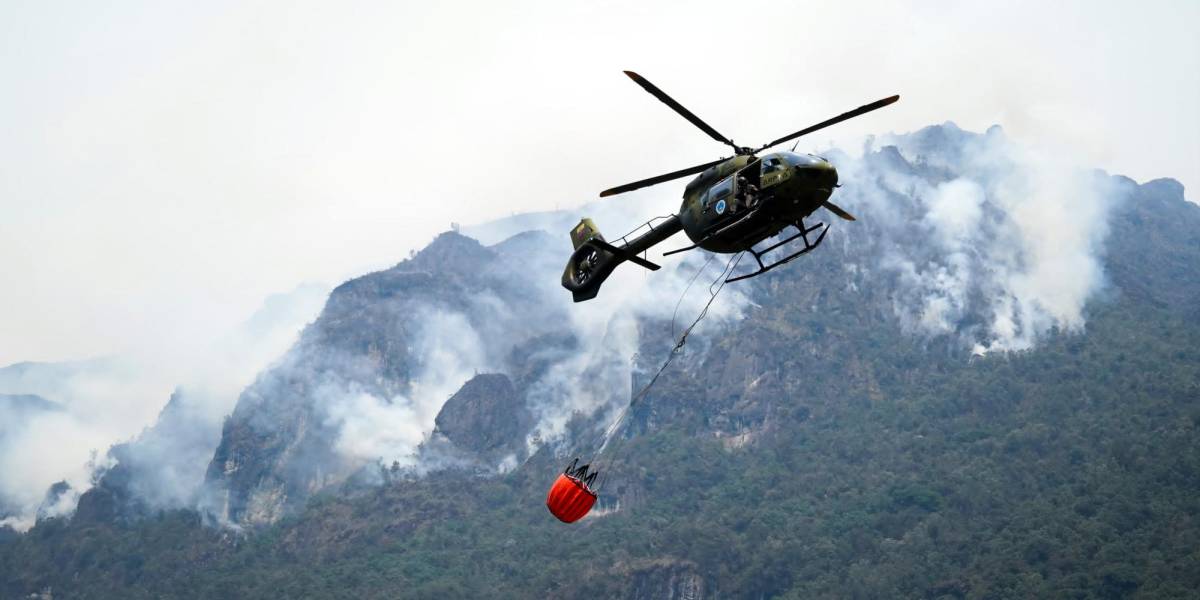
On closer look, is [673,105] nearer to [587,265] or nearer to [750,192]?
[750,192]

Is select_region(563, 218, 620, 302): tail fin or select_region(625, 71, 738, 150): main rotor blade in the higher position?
select_region(625, 71, 738, 150): main rotor blade

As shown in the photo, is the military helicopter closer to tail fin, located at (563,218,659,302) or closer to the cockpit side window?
the cockpit side window

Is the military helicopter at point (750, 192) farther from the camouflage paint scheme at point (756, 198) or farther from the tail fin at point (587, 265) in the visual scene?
the tail fin at point (587, 265)

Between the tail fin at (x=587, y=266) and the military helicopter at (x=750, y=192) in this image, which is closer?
the military helicopter at (x=750, y=192)

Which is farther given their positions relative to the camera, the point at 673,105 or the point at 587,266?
the point at 587,266

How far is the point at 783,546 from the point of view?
196m

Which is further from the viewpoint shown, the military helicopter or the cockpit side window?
the cockpit side window

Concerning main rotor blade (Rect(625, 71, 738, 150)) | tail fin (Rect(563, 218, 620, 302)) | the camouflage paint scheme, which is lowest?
tail fin (Rect(563, 218, 620, 302))

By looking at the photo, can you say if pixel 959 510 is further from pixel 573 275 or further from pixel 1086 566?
pixel 573 275

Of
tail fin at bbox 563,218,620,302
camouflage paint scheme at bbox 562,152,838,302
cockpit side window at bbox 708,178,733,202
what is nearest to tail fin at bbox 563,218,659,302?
tail fin at bbox 563,218,620,302

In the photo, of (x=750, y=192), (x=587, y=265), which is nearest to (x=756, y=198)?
(x=750, y=192)

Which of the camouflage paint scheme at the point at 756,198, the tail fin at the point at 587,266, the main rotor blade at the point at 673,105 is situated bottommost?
the tail fin at the point at 587,266

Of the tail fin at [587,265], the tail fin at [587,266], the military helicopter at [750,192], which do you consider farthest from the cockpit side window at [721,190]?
the tail fin at [587,266]

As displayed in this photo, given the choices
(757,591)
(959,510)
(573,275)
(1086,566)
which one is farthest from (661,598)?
(573,275)
